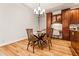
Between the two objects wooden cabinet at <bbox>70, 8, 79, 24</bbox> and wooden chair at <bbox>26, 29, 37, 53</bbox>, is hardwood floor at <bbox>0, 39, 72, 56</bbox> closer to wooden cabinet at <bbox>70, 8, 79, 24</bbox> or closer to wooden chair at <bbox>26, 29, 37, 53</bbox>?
wooden chair at <bbox>26, 29, 37, 53</bbox>

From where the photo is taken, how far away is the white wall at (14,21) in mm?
1700

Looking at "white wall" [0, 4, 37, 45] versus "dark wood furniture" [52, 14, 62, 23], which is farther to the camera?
"dark wood furniture" [52, 14, 62, 23]

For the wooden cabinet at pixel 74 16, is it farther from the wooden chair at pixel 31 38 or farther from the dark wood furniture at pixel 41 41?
the wooden chair at pixel 31 38

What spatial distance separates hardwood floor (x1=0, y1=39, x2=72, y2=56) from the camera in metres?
1.74

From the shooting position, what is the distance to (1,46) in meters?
1.67

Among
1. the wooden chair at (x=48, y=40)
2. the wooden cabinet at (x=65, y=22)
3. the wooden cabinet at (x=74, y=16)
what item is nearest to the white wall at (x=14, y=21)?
the wooden chair at (x=48, y=40)

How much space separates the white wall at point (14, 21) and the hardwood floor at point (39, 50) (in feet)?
0.41

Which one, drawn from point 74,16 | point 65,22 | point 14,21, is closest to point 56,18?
point 65,22

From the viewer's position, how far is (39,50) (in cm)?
179

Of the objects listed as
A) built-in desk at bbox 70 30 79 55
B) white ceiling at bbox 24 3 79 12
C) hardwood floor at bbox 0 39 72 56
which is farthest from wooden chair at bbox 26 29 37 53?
built-in desk at bbox 70 30 79 55

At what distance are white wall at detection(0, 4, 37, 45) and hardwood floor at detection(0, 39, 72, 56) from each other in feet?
0.41

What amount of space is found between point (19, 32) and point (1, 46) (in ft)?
1.29

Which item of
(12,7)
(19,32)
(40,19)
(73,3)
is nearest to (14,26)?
(19,32)

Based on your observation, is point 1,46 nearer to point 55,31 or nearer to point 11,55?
point 11,55
